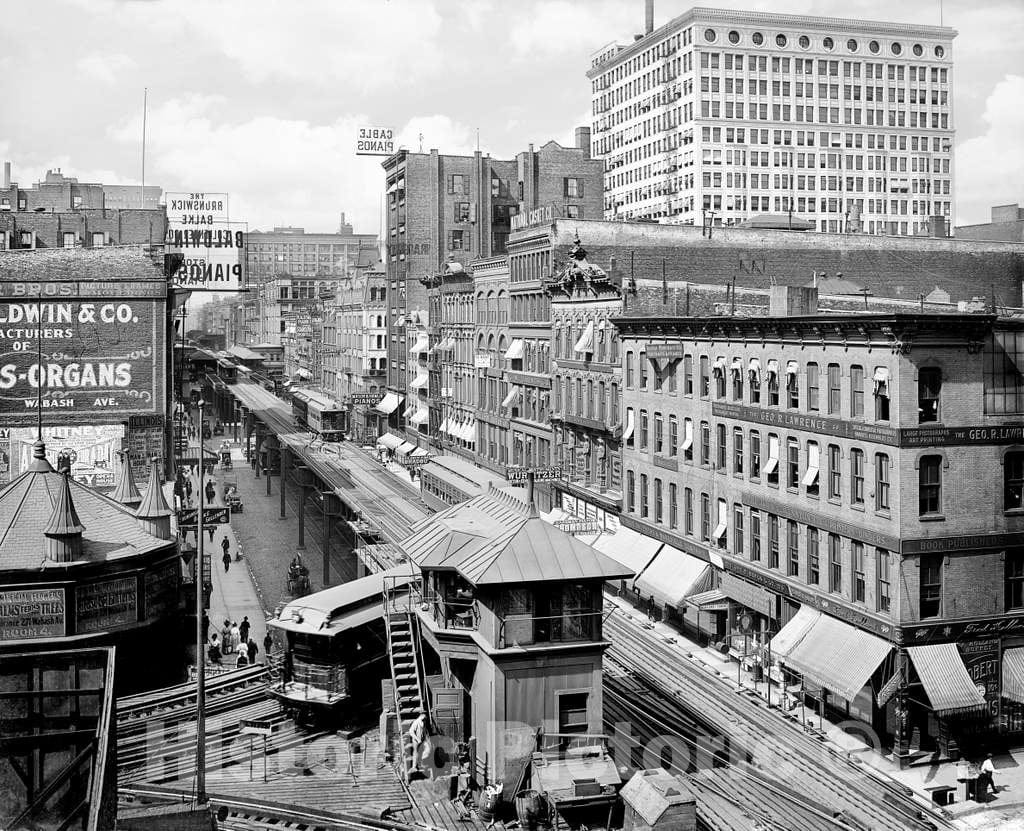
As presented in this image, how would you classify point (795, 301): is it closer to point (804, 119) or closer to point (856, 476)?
point (856, 476)

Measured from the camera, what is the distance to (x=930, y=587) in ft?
120

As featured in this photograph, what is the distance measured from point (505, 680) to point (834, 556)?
54.0 ft

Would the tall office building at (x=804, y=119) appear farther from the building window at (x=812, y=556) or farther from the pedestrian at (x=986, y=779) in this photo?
the pedestrian at (x=986, y=779)

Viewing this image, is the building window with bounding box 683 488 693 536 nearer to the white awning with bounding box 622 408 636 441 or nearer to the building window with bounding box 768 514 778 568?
the white awning with bounding box 622 408 636 441

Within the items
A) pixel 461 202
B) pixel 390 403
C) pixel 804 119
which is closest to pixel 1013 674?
pixel 461 202

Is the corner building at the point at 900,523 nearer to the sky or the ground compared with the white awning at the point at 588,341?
nearer to the ground

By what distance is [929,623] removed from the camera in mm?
36125

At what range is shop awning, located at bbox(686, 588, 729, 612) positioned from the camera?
47.0m

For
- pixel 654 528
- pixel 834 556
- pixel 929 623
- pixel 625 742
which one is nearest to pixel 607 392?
pixel 654 528

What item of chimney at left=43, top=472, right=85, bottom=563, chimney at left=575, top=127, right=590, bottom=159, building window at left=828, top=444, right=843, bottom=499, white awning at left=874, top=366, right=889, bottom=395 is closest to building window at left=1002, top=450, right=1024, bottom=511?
white awning at left=874, top=366, right=889, bottom=395

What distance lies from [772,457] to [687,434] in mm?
8090

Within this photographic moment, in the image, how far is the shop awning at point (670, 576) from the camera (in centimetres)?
4872

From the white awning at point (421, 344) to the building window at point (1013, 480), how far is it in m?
71.1

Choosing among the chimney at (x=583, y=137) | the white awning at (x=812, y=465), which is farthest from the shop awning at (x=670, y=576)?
the chimney at (x=583, y=137)
